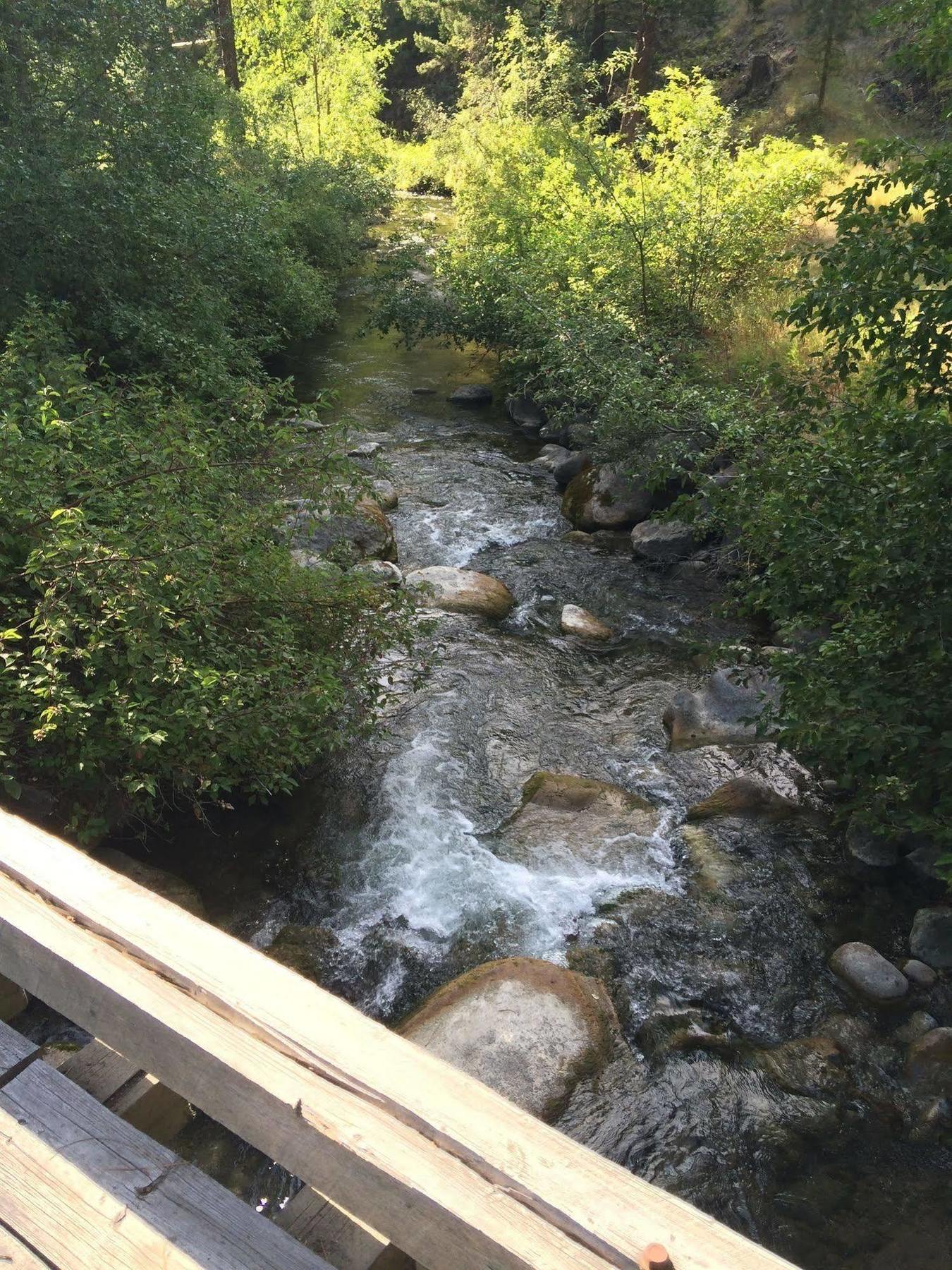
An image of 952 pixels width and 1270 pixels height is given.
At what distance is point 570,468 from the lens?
11.5m

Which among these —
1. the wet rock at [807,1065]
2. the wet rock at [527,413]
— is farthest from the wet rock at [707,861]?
the wet rock at [527,413]

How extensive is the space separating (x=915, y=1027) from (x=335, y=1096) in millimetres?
3961

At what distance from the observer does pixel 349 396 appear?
14141 millimetres

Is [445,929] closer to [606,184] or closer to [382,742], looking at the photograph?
[382,742]

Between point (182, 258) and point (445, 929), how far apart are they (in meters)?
8.88

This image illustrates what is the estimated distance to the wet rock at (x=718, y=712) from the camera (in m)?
6.61

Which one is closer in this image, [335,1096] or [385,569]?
[335,1096]

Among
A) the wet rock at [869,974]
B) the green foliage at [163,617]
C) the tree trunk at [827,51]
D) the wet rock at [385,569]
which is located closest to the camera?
the green foliage at [163,617]

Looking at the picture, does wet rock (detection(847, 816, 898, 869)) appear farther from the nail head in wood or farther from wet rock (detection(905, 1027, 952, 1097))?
the nail head in wood

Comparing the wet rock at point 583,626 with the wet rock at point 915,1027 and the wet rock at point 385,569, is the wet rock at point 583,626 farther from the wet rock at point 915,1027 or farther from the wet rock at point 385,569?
the wet rock at point 915,1027

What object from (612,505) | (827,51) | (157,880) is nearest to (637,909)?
(157,880)

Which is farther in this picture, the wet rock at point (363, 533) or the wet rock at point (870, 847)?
the wet rock at point (363, 533)

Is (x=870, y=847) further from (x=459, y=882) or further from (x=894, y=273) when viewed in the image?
(x=894, y=273)

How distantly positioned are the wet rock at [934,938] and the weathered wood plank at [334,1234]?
4042 mm
